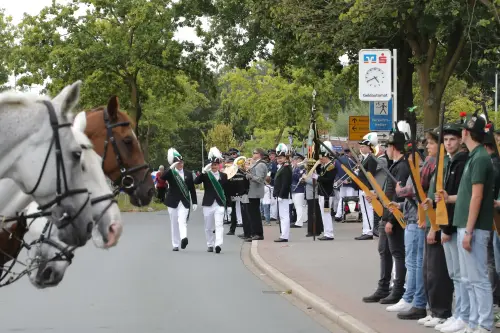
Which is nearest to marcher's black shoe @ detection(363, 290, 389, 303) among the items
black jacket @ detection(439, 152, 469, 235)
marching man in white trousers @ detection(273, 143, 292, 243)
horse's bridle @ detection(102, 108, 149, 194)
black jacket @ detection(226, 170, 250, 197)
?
black jacket @ detection(439, 152, 469, 235)

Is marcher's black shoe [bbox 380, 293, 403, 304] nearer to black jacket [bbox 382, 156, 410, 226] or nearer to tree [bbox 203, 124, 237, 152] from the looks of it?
black jacket [bbox 382, 156, 410, 226]

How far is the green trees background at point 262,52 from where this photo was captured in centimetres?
2825

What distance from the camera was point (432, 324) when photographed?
35.9 ft

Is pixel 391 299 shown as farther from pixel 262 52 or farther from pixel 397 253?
pixel 262 52

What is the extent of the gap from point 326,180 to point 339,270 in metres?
8.05

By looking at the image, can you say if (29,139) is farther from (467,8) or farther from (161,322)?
(467,8)

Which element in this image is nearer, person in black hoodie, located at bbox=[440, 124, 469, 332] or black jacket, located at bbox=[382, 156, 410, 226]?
person in black hoodie, located at bbox=[440, 124, 469, 332]

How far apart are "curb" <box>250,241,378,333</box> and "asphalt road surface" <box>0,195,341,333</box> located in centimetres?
23

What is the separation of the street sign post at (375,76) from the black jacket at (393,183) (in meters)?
5.51

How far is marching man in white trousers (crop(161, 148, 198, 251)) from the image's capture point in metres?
21.9

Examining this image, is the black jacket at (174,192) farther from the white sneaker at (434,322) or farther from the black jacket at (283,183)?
the white sneaker at (434,322)

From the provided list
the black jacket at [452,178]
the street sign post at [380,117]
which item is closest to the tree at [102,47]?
the street sign post at [380,117]

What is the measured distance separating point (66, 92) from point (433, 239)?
5686mm

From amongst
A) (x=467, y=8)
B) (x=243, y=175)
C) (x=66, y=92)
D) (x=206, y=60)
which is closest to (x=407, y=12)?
(x=467, y=8)
